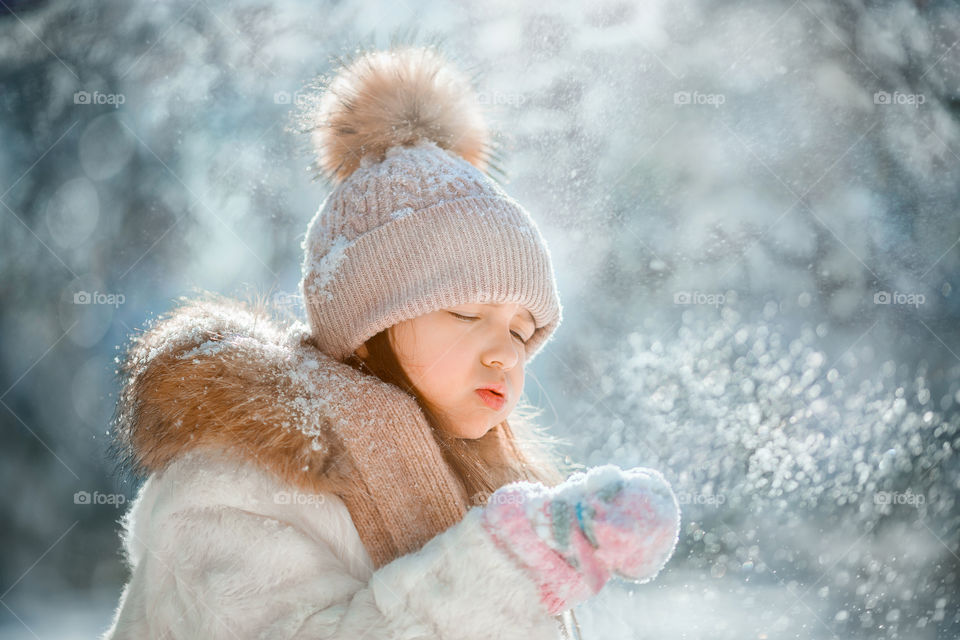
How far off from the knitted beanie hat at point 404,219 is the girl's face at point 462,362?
0.11 ft

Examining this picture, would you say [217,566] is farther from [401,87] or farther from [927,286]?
[927,286]

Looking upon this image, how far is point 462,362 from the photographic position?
1191mm

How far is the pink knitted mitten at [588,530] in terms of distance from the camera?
86 cm

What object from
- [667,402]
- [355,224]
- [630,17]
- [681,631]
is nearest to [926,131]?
[630,17]

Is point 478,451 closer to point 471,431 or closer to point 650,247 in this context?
point 471,431

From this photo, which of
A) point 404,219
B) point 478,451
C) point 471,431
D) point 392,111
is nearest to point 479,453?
point 478,451

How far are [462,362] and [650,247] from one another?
173cm

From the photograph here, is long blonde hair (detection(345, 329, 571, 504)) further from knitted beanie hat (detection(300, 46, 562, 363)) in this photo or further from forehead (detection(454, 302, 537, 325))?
forehead (detection(454, 302, 537, 325))

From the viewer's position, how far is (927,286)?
2480mm

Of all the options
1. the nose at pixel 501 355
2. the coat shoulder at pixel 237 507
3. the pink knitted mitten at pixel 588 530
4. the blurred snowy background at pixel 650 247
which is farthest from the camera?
the blurred snowy background at pixel 650 247

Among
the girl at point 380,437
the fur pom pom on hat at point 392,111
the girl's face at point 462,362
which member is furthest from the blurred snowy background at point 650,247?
the girl's face at point 462,362

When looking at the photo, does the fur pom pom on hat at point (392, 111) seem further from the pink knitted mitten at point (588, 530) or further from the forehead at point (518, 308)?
the pink knitted mitten at point (588, 530)

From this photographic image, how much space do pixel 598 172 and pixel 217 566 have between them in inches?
82.1

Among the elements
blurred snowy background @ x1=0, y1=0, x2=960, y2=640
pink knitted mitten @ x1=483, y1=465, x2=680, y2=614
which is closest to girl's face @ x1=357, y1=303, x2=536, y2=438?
pink knitted mitten @ x1=483, y1=465, x2=680, y2=614
